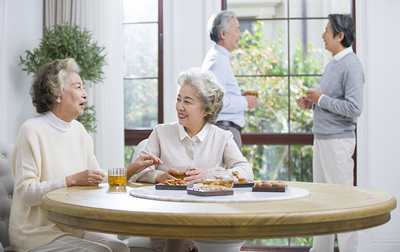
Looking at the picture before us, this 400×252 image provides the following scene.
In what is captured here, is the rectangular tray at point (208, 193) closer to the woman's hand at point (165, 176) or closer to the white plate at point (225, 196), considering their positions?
the white plate at point (225, 196)

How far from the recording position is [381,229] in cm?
380

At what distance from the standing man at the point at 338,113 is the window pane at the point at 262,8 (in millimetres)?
801

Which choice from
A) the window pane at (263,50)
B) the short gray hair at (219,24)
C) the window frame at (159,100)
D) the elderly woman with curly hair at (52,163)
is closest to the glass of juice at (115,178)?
the elderly woman with curly hair at (52,163)

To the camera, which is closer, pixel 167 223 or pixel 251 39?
pixel 167 223

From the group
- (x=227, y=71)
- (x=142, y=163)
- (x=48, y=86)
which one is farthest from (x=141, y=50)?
(x=142, y=163)

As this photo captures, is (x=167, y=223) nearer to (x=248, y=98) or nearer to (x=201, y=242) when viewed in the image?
(x=201, y=242)

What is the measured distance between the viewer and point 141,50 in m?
4.28

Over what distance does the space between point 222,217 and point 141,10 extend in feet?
11.2

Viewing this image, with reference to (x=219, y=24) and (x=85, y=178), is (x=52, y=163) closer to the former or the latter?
(x=85, y=178)

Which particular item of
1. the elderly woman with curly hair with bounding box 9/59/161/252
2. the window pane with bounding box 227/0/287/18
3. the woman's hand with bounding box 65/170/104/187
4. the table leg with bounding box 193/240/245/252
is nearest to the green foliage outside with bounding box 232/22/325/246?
the window pane with bounding box 227/0/287/18

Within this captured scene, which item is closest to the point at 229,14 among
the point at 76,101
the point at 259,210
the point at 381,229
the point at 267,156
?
the point at 267,156

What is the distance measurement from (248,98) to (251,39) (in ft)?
3.09

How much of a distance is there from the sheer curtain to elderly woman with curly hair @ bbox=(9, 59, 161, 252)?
5.53 feet

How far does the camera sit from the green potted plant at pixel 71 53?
3.56m
